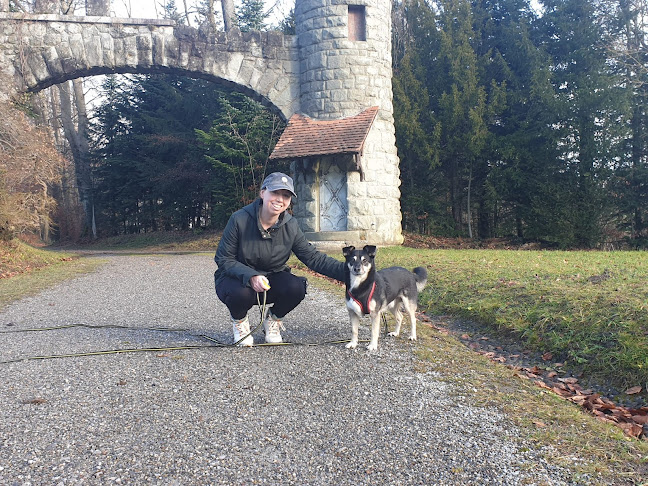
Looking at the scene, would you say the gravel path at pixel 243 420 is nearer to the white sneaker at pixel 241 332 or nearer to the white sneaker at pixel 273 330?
the white sneaker at pixel 241 332

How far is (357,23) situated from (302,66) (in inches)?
81.9

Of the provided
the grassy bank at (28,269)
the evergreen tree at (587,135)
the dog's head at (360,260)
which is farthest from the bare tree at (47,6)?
the dog's head at (360,260)

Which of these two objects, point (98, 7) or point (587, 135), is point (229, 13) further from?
point (587, 135)

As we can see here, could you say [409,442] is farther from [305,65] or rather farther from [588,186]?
[588,186]

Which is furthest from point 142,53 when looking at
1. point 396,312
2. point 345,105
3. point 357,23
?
point 396,312

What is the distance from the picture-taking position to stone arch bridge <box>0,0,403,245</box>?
14.6 metres

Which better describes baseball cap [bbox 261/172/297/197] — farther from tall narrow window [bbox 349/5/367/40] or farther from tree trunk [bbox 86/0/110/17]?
tree trunk [bbox 86/0/110/17]

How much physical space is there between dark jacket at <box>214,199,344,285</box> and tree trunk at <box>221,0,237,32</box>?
22558mm

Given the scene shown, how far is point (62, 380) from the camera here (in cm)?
366

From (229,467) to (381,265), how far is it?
864 cm

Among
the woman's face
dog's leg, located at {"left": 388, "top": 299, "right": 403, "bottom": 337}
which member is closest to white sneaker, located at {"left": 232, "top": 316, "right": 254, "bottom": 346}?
the woman's face

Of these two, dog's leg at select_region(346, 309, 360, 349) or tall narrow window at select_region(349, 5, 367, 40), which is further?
tall narrow window at select_region(349, 5, 367, 40)

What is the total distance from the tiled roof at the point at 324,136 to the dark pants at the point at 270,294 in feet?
31.1

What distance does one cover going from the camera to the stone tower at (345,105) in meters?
15.0
